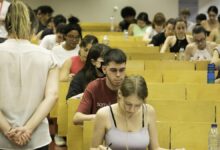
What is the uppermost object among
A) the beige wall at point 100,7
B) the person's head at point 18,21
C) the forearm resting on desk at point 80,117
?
the beige wall at point 100,7

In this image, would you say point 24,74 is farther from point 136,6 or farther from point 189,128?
point 136,6

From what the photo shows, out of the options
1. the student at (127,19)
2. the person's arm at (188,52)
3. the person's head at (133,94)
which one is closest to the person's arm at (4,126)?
the person's head at (133,94)

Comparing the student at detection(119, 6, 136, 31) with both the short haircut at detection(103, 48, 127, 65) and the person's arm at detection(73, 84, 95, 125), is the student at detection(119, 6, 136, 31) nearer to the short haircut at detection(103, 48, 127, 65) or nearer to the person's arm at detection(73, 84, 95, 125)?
the person's arm at detection(73, 84, 95, 125)

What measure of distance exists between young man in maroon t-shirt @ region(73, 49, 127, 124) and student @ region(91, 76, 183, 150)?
530mm

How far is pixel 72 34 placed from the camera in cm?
764

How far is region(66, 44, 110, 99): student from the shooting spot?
5387 millimetres

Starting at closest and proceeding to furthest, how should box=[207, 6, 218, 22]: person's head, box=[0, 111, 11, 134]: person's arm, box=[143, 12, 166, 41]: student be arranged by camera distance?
box=[0, 111, 11, 134]: person's arm
box=[143, 12, 166, 41]: student
box=[207, 6, 218, 22]: person's head

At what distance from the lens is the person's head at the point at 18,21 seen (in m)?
3.48

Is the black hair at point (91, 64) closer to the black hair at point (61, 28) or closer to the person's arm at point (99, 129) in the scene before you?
the person's arm at point (99, 129)

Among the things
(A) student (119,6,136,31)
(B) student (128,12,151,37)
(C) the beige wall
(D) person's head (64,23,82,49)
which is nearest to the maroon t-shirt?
(D) person's head (64,23,82,49)

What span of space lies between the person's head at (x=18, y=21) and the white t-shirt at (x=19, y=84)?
5 centimetres

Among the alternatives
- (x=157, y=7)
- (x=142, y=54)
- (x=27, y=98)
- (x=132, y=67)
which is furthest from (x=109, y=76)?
(x=157, y=7)

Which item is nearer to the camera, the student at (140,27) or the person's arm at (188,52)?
the person's arm at (188,52)

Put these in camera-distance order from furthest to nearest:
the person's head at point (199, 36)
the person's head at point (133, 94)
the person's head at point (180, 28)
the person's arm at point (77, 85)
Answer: the person's head at point (180, 28) < the person's head at point (199, 36) < the person's arm at point (77, 85) < the person's head at point (133, 94)
